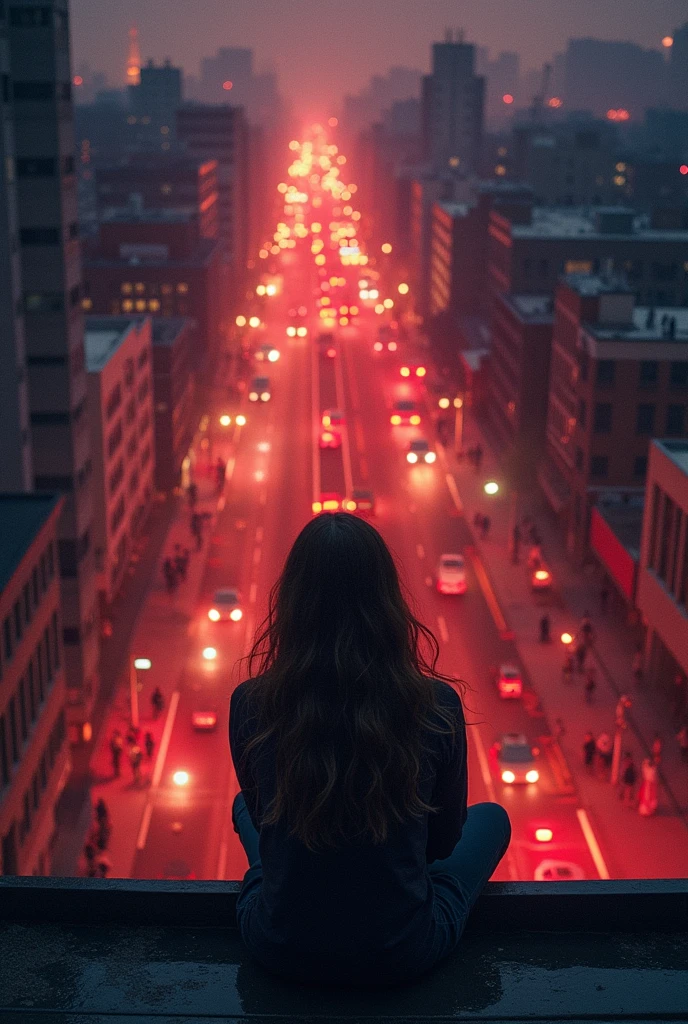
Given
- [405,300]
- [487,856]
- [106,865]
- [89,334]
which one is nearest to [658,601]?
[106,865]

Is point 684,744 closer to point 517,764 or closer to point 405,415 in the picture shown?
point 517,764

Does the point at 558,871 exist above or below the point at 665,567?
below

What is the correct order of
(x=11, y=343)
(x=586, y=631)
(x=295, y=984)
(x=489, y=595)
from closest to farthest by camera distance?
(x=295, y=984)
(x=11, y=343)
(x=586, y=631)
(x=489, y=595)

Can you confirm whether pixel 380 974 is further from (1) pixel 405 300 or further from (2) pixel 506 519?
(1) pixel 405 300

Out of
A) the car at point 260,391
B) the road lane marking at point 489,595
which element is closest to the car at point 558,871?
the road lane marking at point 489,595

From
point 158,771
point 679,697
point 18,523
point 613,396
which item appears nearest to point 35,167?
point 18,523

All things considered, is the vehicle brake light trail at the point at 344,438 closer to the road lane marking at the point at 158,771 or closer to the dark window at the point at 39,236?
the road lane marking at the point at 158,771
